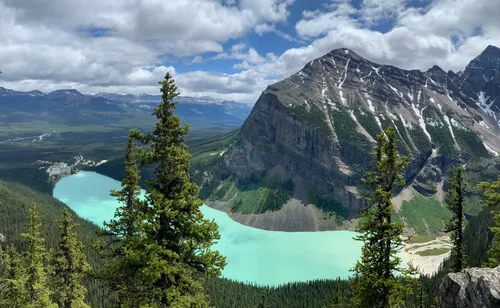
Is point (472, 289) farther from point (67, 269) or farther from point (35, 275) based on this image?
point (67, 269)

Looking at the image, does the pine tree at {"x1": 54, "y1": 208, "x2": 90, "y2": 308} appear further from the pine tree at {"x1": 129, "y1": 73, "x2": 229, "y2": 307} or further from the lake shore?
the lake shore

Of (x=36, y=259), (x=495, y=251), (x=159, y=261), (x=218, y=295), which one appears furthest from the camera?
(x=218, y=295)

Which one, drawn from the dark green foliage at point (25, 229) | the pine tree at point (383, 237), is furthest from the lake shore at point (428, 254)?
the pine tree at point (383, 237)

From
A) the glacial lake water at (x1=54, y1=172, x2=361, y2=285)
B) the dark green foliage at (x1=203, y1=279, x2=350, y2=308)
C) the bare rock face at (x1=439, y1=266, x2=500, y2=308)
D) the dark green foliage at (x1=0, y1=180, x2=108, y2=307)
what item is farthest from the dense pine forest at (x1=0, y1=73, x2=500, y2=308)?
the glacial lake water at (x1=54, y1=172, x2=361, y2=285)

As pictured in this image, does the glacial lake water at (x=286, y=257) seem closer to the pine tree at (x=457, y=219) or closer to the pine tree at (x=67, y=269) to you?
the pine tree at (x=457, y=219)

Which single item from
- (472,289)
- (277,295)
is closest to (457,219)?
(472,289)

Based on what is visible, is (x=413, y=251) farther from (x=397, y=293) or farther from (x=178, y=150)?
(x=178, y=150)

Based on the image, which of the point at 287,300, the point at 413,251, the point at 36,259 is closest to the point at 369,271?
the point at 36,259
